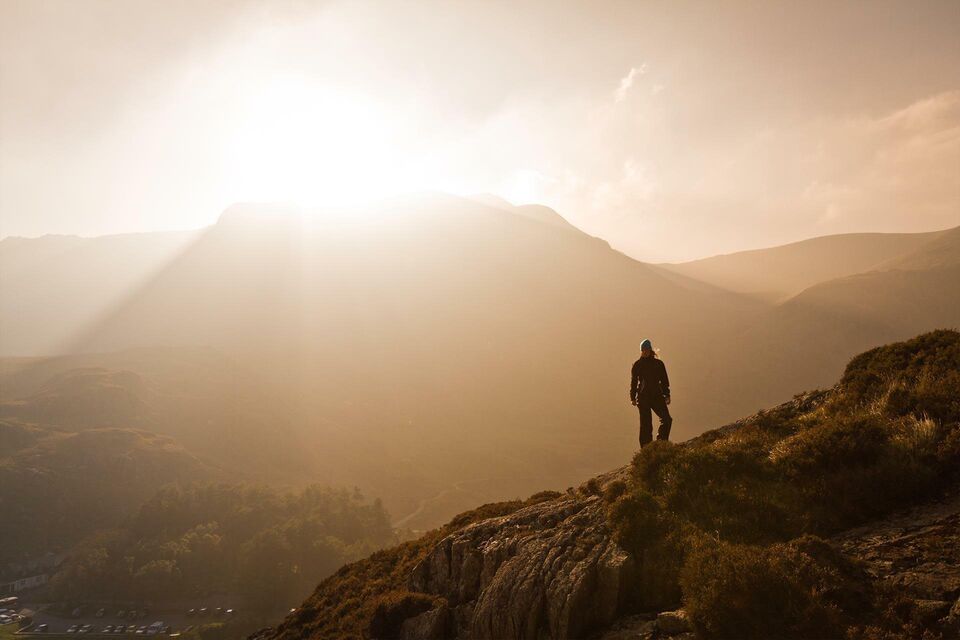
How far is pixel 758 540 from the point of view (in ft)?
29.4

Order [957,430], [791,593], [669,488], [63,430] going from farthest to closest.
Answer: [63,430], [669,488], [957,430], [791,593]

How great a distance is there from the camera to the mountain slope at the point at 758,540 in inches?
269

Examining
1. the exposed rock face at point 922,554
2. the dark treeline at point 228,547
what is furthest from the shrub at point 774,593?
the dark treeline at point 228,547

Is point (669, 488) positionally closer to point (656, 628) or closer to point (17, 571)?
point (656, 628)

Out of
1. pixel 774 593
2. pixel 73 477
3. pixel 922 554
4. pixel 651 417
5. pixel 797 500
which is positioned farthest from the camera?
pixel 73 477

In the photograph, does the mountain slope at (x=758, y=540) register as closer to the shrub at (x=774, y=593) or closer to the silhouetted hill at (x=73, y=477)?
the shrub at (x=774, y=593)

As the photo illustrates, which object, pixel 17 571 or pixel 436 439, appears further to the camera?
pixel 436 439

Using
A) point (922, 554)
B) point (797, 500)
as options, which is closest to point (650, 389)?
point (797, 500)

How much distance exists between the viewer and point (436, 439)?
187625 mm

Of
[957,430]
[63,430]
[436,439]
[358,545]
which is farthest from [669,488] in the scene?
[63,430]

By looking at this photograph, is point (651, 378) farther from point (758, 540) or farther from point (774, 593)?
point (774, 593)

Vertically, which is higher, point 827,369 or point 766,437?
point 766,437

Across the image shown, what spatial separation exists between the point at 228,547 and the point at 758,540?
10484 centimetres

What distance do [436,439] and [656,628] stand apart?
7282 inches
